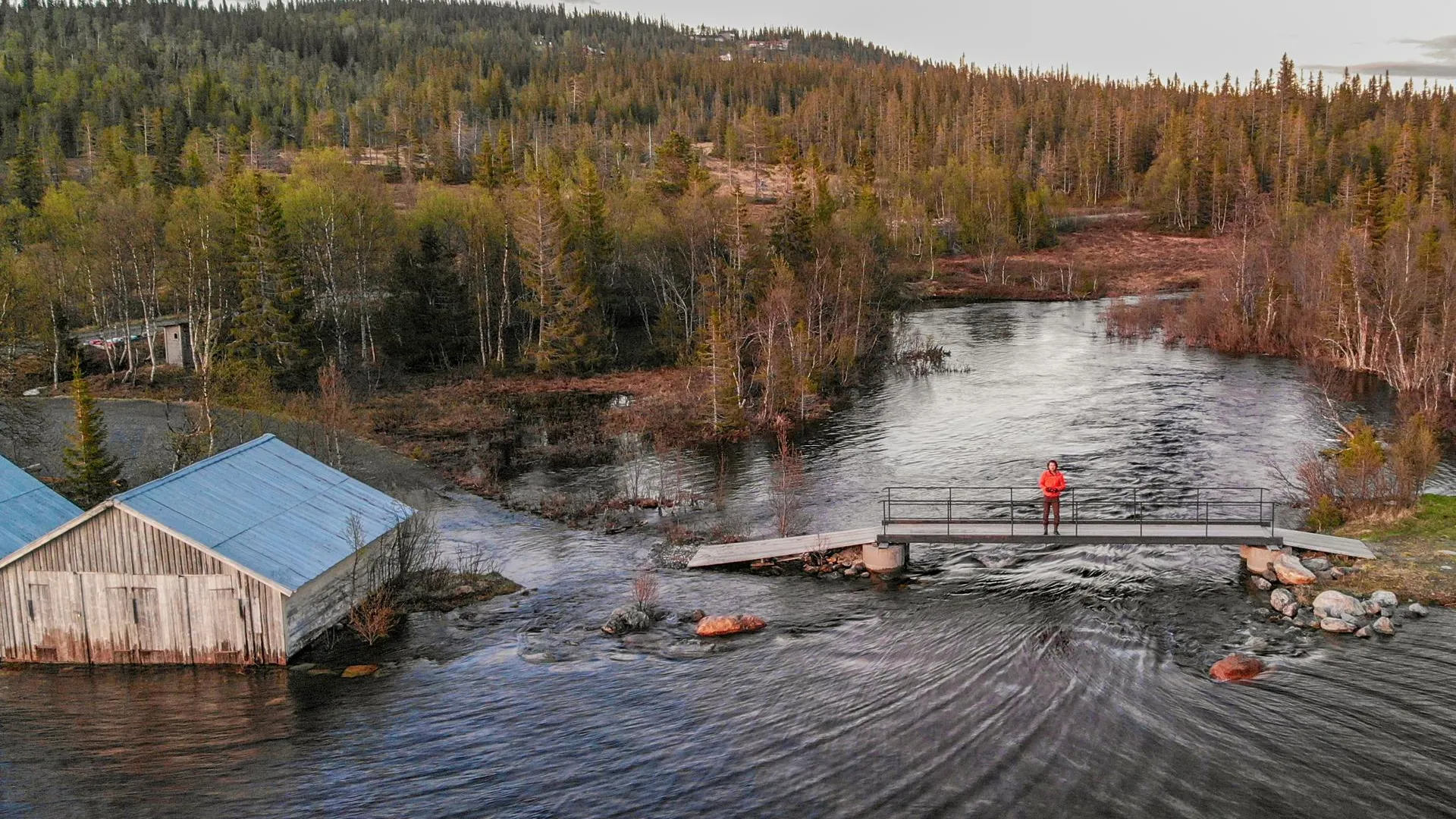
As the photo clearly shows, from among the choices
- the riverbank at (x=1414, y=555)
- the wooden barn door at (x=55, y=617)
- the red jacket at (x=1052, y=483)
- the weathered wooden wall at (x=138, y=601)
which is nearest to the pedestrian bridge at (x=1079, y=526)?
the riverbank at (x=1414, y=555)

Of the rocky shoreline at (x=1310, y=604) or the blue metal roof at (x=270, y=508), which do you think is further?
the blue metal roof at (x=270, y=508)

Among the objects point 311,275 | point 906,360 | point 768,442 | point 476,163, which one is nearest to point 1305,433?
point 768,442

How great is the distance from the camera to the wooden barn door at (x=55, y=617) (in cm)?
2708

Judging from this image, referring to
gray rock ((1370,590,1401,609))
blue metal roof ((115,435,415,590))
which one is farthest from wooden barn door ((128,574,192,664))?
gray rock ((1370,590,1401,609))

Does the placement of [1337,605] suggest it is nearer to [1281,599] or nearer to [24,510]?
[1281,599]

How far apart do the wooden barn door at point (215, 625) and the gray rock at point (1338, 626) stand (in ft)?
89.6

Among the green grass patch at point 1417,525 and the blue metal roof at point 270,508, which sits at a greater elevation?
the blue metal roof at point 270,508

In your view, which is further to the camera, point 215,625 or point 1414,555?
point 1414,555

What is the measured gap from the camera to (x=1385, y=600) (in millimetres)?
28500

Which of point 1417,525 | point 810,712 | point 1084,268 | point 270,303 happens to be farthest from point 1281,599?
point 1084,268

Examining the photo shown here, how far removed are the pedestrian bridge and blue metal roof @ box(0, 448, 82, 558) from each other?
743 inches

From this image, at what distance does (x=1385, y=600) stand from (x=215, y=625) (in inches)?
1183

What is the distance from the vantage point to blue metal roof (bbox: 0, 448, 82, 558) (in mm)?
30109

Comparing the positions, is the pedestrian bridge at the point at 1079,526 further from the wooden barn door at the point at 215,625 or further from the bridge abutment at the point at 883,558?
the wooden barn door at the point at 215,625
